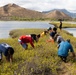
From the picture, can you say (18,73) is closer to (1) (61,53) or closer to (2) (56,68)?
(2) (56,68)

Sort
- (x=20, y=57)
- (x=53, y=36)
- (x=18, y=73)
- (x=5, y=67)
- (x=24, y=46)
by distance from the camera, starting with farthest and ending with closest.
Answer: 1. (x=53, y=36)
2. (x=24, y=46)
3. (x=20, y=57)
4. (x=5, y=67)
5. (x=18, y=73)

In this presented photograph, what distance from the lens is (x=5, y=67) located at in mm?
14766

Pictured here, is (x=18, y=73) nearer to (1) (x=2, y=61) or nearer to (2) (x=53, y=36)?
(1) (x=2, y=61)

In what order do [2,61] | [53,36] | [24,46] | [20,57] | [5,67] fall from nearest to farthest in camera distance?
[5,67] < [2,61] < [20,57] < [24,46] < [53,36]

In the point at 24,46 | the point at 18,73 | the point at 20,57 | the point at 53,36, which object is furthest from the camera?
the point at 53,36

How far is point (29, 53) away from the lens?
18.4 metres

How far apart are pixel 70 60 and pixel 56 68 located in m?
2.12

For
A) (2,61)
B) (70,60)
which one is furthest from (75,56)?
(2,61)

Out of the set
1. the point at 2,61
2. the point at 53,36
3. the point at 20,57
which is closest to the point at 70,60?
the point at 20,57

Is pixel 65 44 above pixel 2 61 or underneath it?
above

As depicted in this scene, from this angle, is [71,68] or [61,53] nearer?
[71,68]

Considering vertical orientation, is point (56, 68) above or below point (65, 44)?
below

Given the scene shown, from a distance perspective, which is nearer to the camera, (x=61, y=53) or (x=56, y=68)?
(x=56, y=68)

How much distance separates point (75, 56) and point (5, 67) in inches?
225
